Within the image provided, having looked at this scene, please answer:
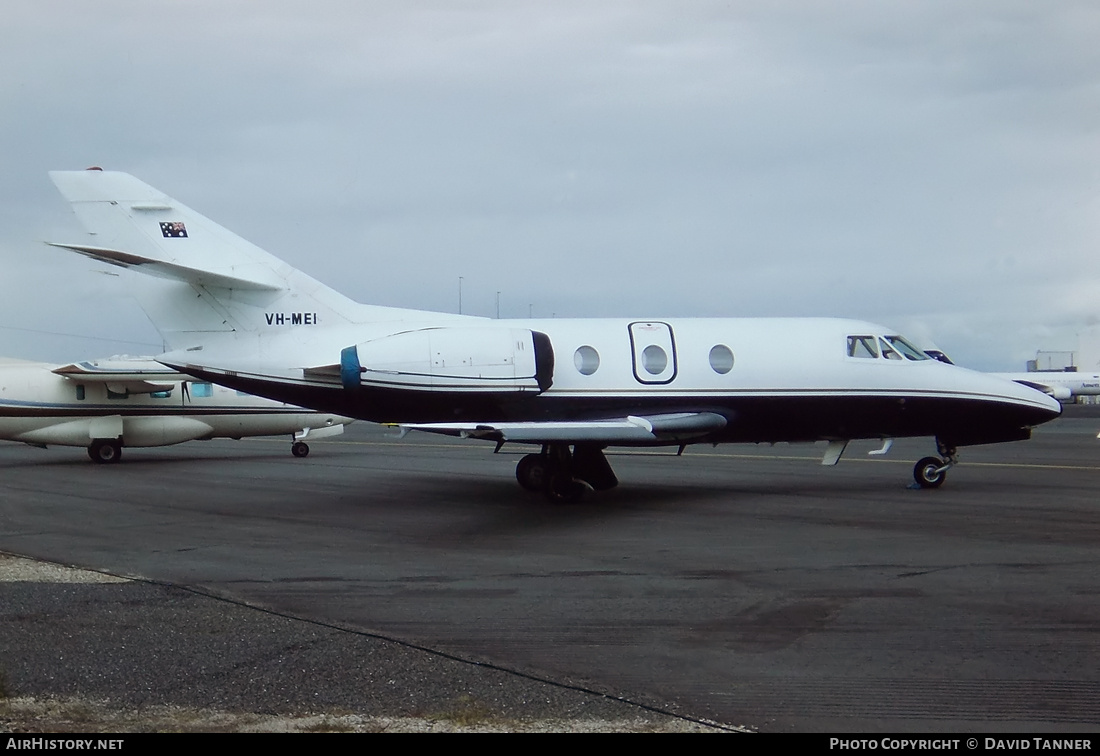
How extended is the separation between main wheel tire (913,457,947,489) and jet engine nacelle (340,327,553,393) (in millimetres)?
7019

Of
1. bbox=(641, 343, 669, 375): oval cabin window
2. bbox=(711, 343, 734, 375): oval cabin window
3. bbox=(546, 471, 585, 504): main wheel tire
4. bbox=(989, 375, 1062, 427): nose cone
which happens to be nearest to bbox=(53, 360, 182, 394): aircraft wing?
bbox=(546, 471, 585, 504): main wheel tire

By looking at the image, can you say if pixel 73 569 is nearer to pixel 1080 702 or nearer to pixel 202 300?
pixel 202 300

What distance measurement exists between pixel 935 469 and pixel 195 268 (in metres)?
12.9

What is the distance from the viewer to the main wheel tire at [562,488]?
16.2 m

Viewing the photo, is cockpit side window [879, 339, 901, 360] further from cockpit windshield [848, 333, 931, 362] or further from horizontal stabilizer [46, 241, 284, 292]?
horizontal stabilizer [46, 241, 284, 292]

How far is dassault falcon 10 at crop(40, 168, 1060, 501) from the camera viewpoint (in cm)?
1563

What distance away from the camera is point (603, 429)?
47.7 feet

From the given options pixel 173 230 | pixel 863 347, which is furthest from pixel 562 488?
pixel 173 230

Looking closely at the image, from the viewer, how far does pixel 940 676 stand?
6.42 m

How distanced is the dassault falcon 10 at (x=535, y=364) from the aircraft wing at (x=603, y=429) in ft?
0.20

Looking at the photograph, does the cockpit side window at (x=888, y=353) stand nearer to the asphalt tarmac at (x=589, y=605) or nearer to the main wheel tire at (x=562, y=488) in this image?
the asphalt tarmac at (x=589, y=605)

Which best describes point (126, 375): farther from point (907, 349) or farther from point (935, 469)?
point (935, 469)

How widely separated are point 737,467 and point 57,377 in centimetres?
1790

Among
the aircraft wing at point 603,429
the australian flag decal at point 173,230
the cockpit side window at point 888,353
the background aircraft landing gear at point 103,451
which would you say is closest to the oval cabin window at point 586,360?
the aircraft wing at point 603,429
